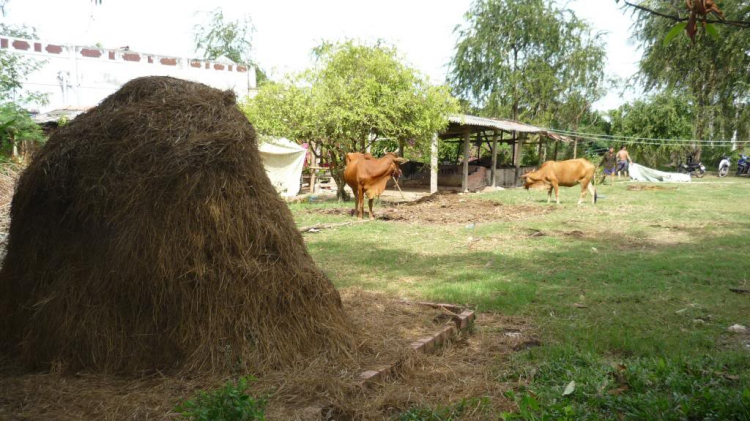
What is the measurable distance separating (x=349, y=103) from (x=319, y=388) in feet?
44.6

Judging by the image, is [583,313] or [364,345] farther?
[583,313]

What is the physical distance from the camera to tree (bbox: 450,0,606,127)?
3522 centimetres

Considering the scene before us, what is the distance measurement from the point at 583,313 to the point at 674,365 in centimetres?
184

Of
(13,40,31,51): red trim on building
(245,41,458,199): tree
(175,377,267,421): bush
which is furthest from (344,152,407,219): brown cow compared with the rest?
(13,40,31,51): red trim on building

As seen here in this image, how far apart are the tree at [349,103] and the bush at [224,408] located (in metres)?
13.6

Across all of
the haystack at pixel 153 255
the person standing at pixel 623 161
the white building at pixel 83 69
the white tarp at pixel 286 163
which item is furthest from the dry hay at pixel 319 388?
the person standing at pixel 623 161

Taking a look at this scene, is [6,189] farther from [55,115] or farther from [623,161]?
[623,161]

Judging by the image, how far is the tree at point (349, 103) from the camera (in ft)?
53.4

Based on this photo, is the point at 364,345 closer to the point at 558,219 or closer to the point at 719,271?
the point at 719,271

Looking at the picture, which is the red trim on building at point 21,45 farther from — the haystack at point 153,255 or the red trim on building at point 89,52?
the haystack at point 153,255

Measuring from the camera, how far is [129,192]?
353cm

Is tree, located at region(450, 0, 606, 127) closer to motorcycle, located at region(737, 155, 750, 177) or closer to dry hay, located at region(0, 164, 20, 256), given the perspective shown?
motorcycle, located at region(737, 155, 750, 177)

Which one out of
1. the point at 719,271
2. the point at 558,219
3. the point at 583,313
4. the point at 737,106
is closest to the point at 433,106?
the point at 558,219

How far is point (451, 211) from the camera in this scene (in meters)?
14.9
